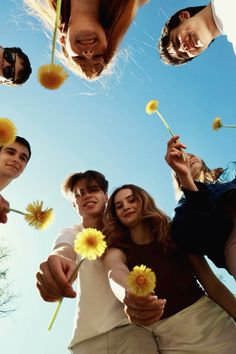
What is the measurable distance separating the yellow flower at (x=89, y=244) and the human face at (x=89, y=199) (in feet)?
3.08

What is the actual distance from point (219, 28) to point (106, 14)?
0.73m

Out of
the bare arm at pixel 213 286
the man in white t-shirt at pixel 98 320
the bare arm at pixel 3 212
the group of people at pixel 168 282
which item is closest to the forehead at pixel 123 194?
the group of people at pixel 168 282

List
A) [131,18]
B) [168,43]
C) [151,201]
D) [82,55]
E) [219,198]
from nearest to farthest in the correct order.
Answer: [219,198], [82,55], [131,18], [151,201], [168,43]

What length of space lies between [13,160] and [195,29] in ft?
4.71

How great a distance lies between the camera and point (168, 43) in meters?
2.43

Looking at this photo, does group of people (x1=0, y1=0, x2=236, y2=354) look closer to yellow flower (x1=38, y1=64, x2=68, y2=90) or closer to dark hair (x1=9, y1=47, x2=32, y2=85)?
dark hair (x1=9, y1=47, x2=32, y2=85)

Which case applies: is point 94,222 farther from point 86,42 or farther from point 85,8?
point 85,8

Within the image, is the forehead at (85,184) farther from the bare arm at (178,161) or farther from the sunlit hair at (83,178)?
the bare arm at (178,161)

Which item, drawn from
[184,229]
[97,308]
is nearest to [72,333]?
[97,308]

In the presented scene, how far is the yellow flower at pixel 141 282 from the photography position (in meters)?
0.92

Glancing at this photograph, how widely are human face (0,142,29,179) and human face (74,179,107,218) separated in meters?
0.58

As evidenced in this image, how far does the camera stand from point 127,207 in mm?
1850

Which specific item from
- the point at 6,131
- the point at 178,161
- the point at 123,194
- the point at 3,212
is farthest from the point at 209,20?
the point at 3,212

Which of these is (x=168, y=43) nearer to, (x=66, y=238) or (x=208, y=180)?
(x=208, y=180)
